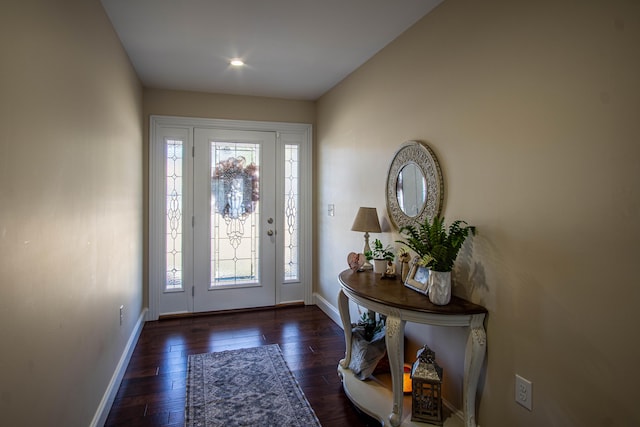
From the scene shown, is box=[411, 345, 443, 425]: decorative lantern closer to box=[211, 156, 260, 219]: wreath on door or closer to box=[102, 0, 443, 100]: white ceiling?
box=[102, 0, 443, 100]: white ceiling

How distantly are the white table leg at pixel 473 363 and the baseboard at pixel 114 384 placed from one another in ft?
6.35

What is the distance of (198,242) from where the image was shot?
4145 mm

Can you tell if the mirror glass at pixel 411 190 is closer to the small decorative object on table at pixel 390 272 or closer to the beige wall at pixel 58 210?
the small decorative object on table at pixel 390 272

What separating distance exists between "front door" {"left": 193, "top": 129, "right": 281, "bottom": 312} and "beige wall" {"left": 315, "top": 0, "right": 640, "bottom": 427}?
2.28 meters

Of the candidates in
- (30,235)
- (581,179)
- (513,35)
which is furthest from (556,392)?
(30,235)

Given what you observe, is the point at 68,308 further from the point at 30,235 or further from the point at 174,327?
the point at 174,327

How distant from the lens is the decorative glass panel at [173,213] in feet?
13.3

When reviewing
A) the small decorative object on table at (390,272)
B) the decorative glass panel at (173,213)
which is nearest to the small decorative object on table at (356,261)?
the small decorative object on table at (390,272)

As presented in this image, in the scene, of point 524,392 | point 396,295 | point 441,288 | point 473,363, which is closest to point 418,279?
point 396,295

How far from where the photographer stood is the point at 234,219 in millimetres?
4277

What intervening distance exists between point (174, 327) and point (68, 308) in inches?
91.4

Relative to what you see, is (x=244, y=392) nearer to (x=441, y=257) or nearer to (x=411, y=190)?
(x=441, y=257)

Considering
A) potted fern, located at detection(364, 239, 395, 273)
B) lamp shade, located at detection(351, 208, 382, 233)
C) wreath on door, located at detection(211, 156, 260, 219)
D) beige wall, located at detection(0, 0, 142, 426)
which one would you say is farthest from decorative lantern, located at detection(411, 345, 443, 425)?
wreath on door, located at detection(211, 156, 260, 219)

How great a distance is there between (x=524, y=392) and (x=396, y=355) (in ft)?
1.97
